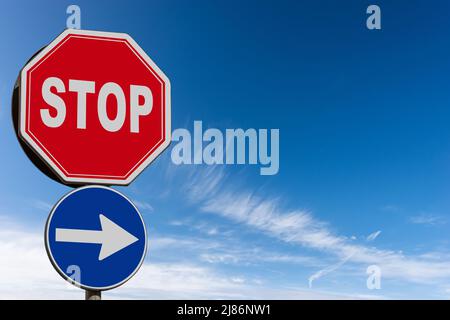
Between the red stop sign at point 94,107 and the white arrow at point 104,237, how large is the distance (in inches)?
14.2

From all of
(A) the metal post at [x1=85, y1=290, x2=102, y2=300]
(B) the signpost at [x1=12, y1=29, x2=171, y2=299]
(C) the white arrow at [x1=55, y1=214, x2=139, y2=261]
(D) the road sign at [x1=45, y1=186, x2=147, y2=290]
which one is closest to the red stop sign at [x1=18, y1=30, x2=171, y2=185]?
(B) the signpost at [x1=12, y1=29, x2=171, y2=299]

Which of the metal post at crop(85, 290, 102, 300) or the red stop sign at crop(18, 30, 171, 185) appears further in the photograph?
the red stop sign at crop(18, 30, 171, 185)

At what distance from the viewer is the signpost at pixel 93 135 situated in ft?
10.2

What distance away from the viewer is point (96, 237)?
3.12m

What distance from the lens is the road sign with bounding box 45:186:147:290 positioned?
3.04 meters

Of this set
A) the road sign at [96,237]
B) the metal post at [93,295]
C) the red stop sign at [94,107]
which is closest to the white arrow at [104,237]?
the road sign at [96,237]

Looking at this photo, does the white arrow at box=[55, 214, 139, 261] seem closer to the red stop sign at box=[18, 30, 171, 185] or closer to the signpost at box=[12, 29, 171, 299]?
the signpost at box=[12, 29, 171, 299]

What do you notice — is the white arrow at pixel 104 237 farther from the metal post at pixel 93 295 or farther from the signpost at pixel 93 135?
the metal post at pixel 93 295

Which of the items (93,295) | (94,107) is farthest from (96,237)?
(94,107)
